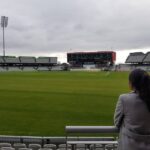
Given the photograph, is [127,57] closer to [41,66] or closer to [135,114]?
[41,66]

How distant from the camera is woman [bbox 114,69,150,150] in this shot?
4668 millimetres

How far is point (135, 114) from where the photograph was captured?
4738 millimetres

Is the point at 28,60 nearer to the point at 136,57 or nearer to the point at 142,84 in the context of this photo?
the point at 136,57

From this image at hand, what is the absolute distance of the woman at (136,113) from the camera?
467 centimetres

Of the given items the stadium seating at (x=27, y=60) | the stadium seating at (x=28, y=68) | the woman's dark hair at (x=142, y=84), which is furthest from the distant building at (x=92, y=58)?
the woman's dark hair at (x=142, y=84)

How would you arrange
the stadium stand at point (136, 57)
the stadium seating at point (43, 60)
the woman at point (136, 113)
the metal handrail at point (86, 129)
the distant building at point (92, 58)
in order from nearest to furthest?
1. the woman at point (136, 113)
2. the metal handrail at point (86, 129)
3. the distant building at point (92, 58)
4. the stadium stand at point (136, 57)
5. the stadium seating at point (43, 60)

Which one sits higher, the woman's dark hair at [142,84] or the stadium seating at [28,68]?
the woman's dark hair at [142,84]

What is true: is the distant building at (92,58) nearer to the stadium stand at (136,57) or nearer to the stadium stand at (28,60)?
the stadium stand at (136,57)

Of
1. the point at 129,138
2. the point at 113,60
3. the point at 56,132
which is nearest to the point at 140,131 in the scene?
the point at 129,138

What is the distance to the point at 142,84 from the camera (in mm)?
4711

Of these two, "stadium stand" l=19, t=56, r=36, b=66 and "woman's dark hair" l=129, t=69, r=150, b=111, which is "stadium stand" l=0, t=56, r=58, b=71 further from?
"woman's dark hair" l=129, t=69, r=150, b=111

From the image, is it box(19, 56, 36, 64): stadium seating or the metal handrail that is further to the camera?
box(19, 56, 36, 64): stadium seating

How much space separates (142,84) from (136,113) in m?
0.33

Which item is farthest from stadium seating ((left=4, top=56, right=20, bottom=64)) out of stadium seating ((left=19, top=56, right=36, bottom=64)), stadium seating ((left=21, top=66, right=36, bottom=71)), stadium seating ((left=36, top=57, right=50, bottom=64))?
stadium seating ((left=36, top=57, right=50, bottom=64))
